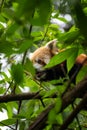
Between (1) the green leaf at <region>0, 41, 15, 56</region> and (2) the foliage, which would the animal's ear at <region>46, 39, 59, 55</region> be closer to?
(2) the foliage

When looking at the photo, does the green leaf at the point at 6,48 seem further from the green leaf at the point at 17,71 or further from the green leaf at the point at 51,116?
the green leaf at the point at 51,116

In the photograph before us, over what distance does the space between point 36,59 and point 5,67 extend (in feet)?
2.41

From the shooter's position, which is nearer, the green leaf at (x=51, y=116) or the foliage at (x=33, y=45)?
the foliage at (x=33, y=45)

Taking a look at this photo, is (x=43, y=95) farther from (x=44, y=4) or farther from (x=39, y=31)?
(x=39, y=31)

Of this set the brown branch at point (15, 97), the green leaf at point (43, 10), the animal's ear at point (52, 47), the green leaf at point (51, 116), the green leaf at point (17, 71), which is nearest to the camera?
the green leaf at point (43, 10)

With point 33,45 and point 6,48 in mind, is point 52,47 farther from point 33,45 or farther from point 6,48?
point 6,48

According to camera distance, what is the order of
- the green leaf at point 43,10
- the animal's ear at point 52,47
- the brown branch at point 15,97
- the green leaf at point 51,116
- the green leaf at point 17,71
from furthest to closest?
the animal's ear at point 52,47, the brown branch at point 15,97, the green leaf at point 17,71, the green leaf at point 51,116, the green leaf at point 43,10

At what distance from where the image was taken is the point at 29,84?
1426mm

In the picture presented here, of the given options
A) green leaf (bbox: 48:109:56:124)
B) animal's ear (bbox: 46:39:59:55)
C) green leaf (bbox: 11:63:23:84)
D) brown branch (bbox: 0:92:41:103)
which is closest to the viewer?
green leaf (bbox: 48:109:56:124)

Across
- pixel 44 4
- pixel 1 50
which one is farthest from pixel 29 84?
pixel 44 4

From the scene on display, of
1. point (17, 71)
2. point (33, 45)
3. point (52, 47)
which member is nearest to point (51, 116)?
point (17, 71)

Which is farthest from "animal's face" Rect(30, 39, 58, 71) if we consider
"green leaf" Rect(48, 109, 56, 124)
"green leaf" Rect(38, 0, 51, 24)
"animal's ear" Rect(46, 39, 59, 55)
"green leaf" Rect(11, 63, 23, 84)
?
"green leaf" Rect(38, 0, 51, 24)

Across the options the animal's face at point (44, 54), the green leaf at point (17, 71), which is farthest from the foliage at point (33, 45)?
the animal's face at point (44, 54)

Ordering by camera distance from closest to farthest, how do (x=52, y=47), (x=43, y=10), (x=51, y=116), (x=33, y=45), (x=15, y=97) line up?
(x=43, y=10) < (x=51, y=116) < (x=15, y=97) < (x=33, y=45) < (x=52, y=47)
